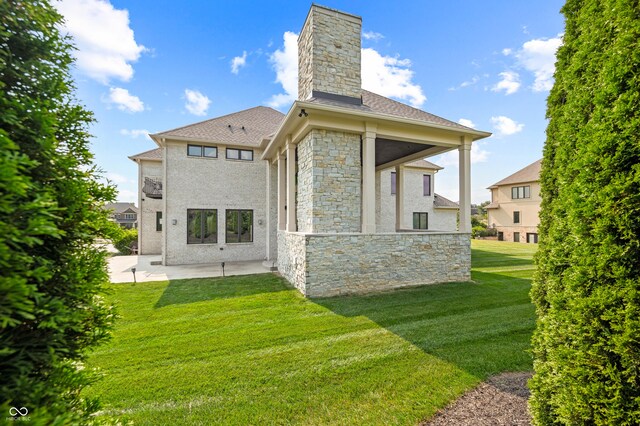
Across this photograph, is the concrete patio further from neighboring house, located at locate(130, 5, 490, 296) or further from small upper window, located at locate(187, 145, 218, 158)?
small upper window, located at locate(187, 145, 218, 158)

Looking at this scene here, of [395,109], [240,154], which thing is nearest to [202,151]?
[240,154]

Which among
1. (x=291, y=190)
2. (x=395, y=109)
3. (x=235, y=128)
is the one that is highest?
(x=235, y=128)

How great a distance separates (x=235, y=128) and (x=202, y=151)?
2.46 m

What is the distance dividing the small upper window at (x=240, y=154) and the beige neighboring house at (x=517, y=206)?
2822 centimetres

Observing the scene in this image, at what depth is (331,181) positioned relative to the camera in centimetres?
791

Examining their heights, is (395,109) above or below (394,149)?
above

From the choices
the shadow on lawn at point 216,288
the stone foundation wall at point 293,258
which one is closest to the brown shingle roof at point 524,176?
the stone foundation wall at point 293,258

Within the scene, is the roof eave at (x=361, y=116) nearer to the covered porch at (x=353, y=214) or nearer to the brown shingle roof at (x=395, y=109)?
the covered porch at (x=353, y=214)

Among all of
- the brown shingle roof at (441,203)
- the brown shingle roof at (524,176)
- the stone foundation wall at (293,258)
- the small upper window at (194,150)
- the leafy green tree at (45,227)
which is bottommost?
the stone foundation wall at (293,258)

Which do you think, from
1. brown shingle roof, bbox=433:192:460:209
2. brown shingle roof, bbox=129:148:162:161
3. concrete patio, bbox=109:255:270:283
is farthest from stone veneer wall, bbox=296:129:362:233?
brown shingle roof, bbox=433:192:460:209

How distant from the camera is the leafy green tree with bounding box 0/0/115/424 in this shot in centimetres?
121

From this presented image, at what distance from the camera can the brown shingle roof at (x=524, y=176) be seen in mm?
27498

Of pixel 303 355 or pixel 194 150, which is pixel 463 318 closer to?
pixel 303 355

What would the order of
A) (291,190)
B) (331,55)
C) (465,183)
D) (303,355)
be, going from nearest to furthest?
(303,355) → (331,55) → (465,183) → (291,190)
